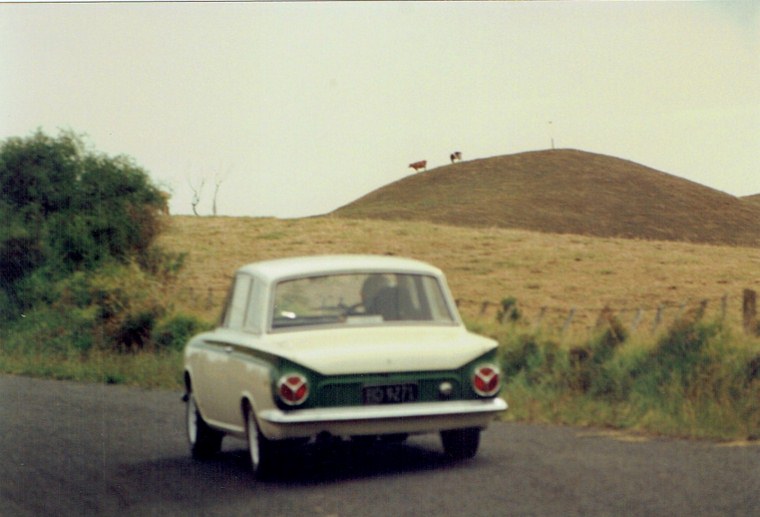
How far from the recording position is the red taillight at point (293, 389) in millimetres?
8930

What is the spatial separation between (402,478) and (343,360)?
0.95 m

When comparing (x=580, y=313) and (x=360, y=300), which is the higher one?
(x=360, y=300)

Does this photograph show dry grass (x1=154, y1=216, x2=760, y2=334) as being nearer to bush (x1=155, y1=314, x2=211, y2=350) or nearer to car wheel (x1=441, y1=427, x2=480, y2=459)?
bush (x1=155, y1=314, x2=211, y2=350)

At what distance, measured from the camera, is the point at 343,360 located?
9039 millimetres

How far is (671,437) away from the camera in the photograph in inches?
448

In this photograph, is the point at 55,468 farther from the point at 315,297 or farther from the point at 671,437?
the point at 671,437

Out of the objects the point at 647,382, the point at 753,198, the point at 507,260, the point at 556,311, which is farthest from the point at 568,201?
the point at 647,382

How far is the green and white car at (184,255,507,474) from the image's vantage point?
898 centimetres

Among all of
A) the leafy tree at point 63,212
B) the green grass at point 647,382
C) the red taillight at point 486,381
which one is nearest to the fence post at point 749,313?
the green grass at point 647,382

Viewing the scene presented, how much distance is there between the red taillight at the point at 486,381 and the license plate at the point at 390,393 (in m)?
0.46

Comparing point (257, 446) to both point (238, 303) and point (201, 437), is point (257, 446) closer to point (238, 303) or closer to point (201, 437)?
point (238, 303)

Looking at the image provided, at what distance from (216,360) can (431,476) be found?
2.10 m

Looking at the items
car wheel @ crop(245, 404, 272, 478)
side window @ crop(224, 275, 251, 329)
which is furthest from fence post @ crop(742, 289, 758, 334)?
car wheel @ crop(245, 404, 272, 478)

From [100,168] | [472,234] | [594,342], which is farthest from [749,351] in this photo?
[472,234]
